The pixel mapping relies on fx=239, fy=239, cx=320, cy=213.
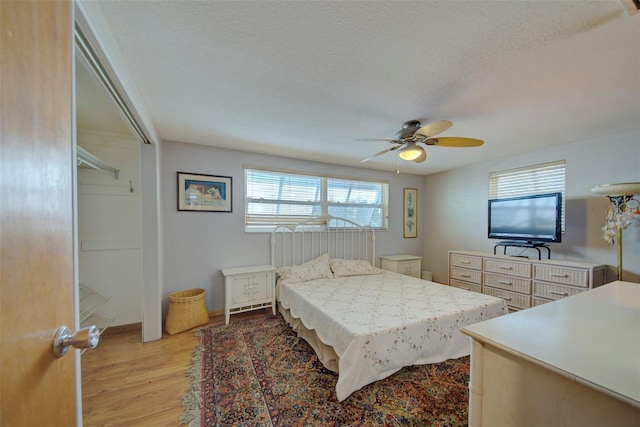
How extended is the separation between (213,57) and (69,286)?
1381 mm

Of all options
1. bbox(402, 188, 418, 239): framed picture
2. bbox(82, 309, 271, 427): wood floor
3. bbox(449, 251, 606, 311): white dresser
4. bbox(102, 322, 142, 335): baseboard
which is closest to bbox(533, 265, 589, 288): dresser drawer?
bbox(449, 251, 606, 311): white dresser

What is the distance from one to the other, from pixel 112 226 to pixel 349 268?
2935 mm

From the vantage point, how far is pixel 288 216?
3650 mm

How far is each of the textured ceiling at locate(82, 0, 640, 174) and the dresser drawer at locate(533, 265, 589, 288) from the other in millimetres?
1531

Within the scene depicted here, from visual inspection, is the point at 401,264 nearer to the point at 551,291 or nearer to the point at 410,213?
the point at 410,213

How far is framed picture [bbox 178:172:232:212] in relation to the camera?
9.80 feet

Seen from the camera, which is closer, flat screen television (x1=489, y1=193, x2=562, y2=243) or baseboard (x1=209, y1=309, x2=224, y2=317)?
flat screen television (x1=489, y1=193, x2=562, y2=243)

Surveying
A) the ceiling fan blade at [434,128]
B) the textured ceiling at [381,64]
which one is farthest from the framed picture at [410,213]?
the ceiling fan blade at [434,128]

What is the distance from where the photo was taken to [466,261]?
3.65 metres

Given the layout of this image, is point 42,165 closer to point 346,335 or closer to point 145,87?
point 145,87

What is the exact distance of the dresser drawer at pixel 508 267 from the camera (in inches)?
118

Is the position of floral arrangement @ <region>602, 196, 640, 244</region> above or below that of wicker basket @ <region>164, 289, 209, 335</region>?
above

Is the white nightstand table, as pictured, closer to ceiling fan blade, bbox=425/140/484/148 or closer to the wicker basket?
the wicker basket

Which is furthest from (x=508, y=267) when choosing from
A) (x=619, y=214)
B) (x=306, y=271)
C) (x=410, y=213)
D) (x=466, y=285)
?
(x=306, y=271)
